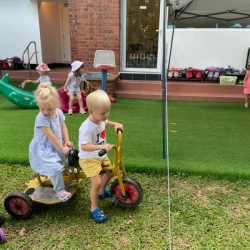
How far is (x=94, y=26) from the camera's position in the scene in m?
6.96

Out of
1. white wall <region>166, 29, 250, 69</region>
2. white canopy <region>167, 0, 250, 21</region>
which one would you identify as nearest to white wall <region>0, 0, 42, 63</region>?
white wall <region>166, 29, 250, 69</region>

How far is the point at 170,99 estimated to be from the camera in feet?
21.6

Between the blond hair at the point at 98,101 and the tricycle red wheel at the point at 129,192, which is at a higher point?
the blond hair at the point at 98,101

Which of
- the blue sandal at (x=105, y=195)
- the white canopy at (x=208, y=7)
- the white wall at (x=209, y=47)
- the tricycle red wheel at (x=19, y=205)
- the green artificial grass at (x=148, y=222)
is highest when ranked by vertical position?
the white canopy at (x=208, y=7)

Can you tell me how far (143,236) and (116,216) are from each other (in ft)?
1.15

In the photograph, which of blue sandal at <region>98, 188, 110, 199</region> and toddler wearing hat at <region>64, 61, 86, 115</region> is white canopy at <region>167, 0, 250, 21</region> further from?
blue sandal at <region>98, 188, 110, 199</region>

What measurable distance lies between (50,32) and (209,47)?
6123mm

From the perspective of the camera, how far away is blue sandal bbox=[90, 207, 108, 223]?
2.17m

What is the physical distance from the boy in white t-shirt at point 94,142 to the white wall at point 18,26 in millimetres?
7640

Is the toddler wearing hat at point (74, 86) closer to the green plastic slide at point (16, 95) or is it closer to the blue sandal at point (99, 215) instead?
the green plastic slide at point (16, 95)

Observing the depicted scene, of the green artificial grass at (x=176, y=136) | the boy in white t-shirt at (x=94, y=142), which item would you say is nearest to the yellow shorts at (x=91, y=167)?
the boy in white t-shirt at (x=94, y=142)

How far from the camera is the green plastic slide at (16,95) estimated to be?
209 inches

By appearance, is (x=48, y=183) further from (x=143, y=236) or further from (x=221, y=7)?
(x=221, y=7)

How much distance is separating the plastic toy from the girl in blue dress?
9cm
